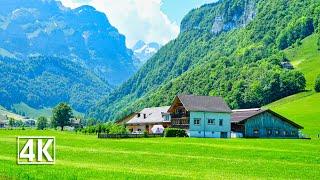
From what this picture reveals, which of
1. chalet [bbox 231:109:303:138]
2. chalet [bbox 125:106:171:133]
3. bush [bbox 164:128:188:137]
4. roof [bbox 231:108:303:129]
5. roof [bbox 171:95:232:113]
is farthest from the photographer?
chalet [bbox 125:106:171:133]

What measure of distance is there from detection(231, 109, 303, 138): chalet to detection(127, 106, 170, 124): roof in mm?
19888

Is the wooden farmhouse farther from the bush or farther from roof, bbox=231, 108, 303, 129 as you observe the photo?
the bush

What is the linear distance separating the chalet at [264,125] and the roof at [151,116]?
19888 millimetres

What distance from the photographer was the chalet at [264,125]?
124750 mm

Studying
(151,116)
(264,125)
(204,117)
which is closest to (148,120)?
(151,116)

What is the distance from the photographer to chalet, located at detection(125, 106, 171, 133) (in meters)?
136

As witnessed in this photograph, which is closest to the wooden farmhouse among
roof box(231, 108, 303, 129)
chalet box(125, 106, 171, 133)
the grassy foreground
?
roof box(231, 108, 303, 129)

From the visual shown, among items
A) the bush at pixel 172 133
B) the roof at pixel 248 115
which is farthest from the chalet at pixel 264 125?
the bush at pixel 172 133

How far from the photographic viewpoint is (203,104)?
122000 mm

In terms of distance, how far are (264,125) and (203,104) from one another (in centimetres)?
1509

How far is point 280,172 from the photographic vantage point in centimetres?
4206

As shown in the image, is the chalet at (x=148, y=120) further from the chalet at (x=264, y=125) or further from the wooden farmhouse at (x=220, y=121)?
the chalet at (x=264, y=125)

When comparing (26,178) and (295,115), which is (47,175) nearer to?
(26,178)

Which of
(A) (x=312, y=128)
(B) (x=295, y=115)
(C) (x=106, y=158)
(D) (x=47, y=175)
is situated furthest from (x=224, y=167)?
(B) (x=295, y=115)
